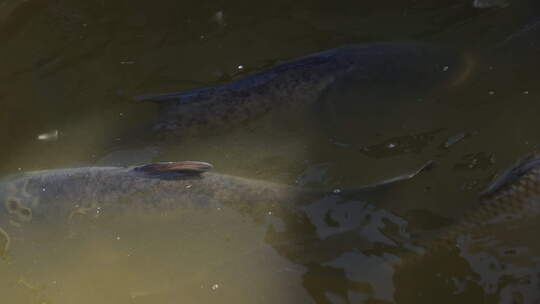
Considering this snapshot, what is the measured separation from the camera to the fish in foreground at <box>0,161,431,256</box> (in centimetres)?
280

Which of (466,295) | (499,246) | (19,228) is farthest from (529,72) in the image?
(19,228)

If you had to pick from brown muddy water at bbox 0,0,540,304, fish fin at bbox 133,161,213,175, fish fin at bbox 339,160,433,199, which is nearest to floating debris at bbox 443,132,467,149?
brown muddy water at bbox 0,0,540,304

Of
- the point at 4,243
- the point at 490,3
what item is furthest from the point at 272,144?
the point at 490,3

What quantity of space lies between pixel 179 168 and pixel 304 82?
3.36ft

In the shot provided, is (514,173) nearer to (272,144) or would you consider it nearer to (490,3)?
(272,144)

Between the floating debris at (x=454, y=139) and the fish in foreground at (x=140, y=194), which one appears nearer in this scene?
the fish in foreground at (x=140, y=194)

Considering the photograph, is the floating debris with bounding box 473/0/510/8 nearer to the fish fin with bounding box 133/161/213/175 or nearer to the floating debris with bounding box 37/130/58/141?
the fish fin with bounding box 133/161/213/175

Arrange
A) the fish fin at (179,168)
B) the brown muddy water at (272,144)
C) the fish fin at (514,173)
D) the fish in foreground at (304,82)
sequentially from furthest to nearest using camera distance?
the fish in foreground at (304,82) → the fish fin at (179,168) → the fish fin at (514,173) → the brown muddy water at (272,144)

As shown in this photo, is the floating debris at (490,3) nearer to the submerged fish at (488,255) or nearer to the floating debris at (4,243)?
the submerged fish at (488,255)

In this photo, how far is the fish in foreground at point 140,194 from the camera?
110 inches

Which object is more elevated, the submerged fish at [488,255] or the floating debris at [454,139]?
the floating debris at [454,139]

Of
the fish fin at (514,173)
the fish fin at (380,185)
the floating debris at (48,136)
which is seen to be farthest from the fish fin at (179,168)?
the fish fin at (514,173)

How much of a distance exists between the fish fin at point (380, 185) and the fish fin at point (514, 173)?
30cm

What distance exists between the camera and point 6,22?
4.30m
